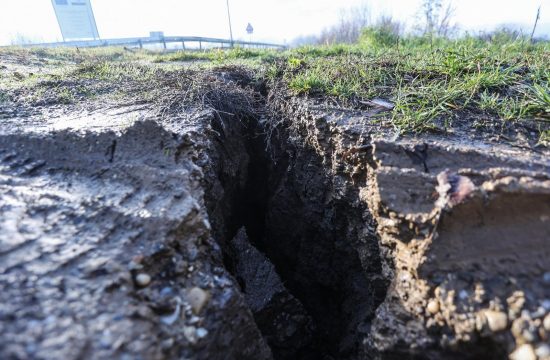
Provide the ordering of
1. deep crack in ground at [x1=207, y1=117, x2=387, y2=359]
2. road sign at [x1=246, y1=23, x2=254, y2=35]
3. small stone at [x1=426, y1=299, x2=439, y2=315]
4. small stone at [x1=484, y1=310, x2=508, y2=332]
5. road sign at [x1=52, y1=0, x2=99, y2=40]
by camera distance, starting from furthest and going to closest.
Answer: road sign at [x1=52, y1=0, x2=99, y2=40], road sign at [x1=246, y1=23, x2=254, y2=35], deep crack in ground at [x1=207, y1=117, x2=387, y2=359], small stone at [x1=426, y1=299, x2=439, y2=315], small stone at [x1=484, y1=310, x2=508, y2=332]

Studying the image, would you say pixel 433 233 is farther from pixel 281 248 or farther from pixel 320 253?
pixel 281 248

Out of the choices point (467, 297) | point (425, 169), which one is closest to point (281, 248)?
point (425, 169)

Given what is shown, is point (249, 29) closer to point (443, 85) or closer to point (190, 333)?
point (443, 85)

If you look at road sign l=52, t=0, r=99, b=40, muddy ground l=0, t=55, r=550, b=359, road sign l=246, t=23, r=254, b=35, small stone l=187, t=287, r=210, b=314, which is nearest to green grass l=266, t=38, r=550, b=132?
muddy ground l=0, t=55, r=550, b=359

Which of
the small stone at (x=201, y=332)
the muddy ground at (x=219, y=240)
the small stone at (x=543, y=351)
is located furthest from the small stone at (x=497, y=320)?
the small stone at (x=201, y=332)

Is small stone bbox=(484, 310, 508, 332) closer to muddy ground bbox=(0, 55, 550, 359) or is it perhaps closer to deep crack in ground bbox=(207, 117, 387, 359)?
muddy ground bbox=(0, 55, 550, 359)

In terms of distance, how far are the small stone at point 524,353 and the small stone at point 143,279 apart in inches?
54.5

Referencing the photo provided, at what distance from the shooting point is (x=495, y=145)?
194cm

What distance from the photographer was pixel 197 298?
4.31ft

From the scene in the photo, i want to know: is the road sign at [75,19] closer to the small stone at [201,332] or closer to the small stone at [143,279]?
the small stone at [143,279]

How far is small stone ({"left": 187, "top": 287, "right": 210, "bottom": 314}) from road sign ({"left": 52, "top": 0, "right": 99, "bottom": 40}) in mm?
21610

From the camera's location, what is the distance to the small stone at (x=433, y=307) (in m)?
1.41

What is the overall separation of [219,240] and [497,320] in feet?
5.45

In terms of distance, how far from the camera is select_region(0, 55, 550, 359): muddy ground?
45.6 inches
